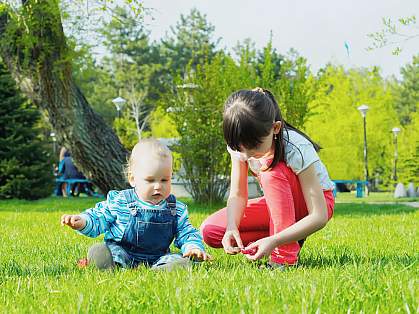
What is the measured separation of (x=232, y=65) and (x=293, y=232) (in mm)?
8085

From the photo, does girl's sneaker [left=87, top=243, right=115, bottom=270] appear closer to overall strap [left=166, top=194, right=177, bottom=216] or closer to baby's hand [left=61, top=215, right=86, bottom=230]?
baby's hand [left=61, top=215, right=86, bottom=230]

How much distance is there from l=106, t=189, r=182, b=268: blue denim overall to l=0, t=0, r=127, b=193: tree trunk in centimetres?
722

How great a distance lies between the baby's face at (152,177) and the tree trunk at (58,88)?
7.22m

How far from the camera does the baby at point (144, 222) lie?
3.47m

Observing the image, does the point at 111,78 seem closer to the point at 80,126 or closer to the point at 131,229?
the point at 80,126

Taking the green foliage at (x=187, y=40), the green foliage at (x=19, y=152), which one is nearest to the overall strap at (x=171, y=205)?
the green foliage at (x=19, y=152)

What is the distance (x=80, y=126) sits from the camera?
1075cm

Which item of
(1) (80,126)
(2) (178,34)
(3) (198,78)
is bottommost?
(1) (80,126)

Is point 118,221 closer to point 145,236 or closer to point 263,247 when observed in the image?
point 145,236

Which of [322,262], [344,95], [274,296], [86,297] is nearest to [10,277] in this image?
[86,297]

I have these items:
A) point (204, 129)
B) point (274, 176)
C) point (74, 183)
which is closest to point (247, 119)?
point (274, 176)

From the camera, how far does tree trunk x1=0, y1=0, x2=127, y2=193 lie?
1041cm

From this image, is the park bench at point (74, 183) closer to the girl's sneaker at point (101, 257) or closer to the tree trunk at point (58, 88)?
the tree trunk at point (58, 88)

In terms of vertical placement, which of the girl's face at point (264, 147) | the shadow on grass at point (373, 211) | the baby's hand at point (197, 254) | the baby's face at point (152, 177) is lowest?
the shadow on grass at point (373, 211)
